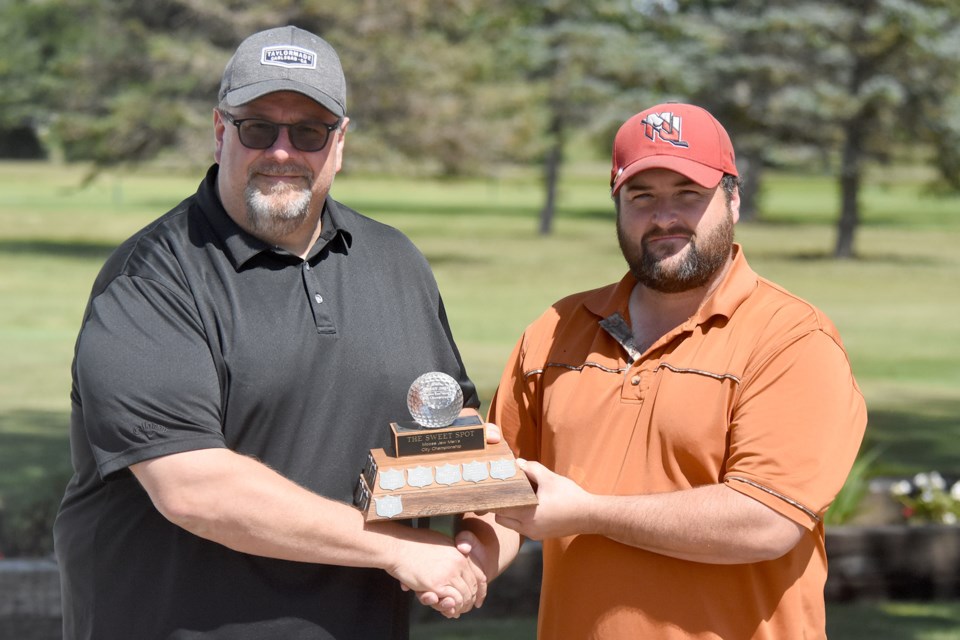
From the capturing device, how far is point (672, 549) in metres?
3.01

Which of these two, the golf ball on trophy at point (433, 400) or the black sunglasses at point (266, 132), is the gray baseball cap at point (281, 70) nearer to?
the black sunglasses at point (266, 132)

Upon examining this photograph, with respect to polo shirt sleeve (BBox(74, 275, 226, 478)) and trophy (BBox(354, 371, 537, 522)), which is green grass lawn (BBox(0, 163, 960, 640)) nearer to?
trophy (BBox(354, 371, 537, 522))

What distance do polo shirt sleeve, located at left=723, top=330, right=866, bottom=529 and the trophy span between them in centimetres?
52

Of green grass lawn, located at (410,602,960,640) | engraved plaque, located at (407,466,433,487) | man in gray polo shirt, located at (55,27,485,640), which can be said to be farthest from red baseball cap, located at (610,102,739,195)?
green grass lawn, located at (410,602,960,640)

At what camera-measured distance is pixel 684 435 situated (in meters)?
3.06

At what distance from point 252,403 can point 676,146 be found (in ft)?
3.96

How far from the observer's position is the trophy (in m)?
2.99

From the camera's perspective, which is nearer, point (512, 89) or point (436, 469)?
point (436, 469)

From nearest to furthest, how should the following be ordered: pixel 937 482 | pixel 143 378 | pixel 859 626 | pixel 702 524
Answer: pixel 143 378 → pixel 702 524 → pixel 859 626 → pixel 937 482

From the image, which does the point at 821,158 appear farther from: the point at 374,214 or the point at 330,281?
the point at 330,281

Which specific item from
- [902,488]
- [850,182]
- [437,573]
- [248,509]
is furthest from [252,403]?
[850,182]

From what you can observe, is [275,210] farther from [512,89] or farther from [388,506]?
[512,89]

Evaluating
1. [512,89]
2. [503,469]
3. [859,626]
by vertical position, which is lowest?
[859,626]

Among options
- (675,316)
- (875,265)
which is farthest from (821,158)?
(675,316)
